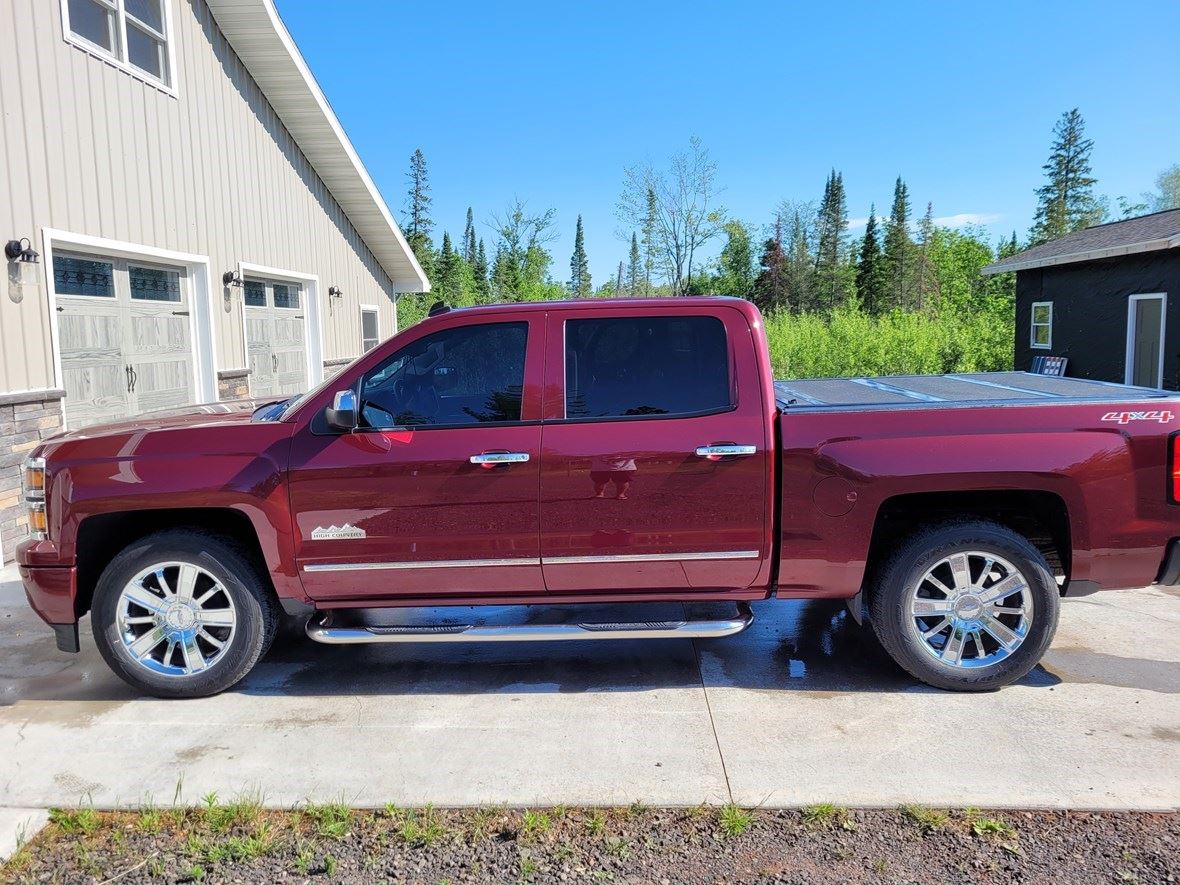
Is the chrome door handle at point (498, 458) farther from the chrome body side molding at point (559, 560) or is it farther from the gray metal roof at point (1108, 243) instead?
the gray metal roof at point (1108, 243)

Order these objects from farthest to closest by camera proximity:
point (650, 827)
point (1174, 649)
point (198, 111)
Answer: point (198, 111) → point (1174, 649) → point (650, 827)

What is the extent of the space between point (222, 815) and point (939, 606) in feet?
10.9

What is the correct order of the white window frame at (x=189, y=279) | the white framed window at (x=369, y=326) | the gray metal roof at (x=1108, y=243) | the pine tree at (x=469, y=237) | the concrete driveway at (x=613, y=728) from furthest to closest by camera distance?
the pine tree at (x=469, y=237), the white framed window at (x=369, y=326), the gray metal roof at (x=1108, y=243), the white window frame at (x=189, y=279), the concrete driveway at (x=613, y=728)

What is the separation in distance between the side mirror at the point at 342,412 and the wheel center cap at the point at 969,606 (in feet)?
10.2

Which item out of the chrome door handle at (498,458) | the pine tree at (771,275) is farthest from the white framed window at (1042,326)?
the pine tree at (771,275)

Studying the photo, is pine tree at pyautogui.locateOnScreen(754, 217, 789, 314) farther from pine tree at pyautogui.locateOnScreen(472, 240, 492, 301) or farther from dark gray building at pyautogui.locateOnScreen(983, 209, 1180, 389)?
dark gray building at pyautogui.locateOnScreen(983, 209, 1180, 389)

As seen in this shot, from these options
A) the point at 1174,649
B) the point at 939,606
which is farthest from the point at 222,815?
the point at 1174,649

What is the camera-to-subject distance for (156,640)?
4328mm

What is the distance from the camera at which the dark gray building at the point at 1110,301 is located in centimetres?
1393

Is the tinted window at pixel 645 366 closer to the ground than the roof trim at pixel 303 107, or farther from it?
closer to the ground

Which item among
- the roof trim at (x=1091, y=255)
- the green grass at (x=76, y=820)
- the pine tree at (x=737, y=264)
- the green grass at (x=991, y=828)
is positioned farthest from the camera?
the pine tree at (x=737, y=264)

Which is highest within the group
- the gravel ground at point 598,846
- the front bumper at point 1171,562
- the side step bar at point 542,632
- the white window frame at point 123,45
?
the white window frame at point 123,45

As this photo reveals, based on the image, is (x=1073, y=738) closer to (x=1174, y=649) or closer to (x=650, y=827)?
(x=1174, y=649)

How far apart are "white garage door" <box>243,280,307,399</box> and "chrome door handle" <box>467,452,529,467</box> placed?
28.2 feet
